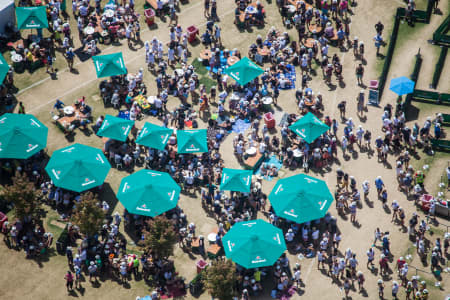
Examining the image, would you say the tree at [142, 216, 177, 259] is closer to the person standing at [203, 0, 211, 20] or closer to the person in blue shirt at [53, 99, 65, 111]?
the person in blue shirt at [53, 99, 65, 111]

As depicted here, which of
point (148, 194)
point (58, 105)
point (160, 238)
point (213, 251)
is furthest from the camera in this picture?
point (58, 105)

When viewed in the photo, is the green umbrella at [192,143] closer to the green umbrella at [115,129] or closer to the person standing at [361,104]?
the green umbrella at [115,129]

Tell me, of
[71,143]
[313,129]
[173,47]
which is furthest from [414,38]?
[71,143]

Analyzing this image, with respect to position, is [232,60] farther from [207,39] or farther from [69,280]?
[69,280]

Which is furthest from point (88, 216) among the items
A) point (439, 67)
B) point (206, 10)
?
point (439, 67)

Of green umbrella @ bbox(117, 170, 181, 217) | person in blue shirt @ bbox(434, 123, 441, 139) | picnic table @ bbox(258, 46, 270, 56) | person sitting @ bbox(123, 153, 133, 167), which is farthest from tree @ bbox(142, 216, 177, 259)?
person in blue shirt @ bbox(434, 123, 441, 139)

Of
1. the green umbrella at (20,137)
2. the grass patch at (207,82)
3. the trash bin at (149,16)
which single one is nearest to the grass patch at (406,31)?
the grass patch at (207,82)

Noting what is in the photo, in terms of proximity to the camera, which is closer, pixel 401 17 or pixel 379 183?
pixel 379 183
